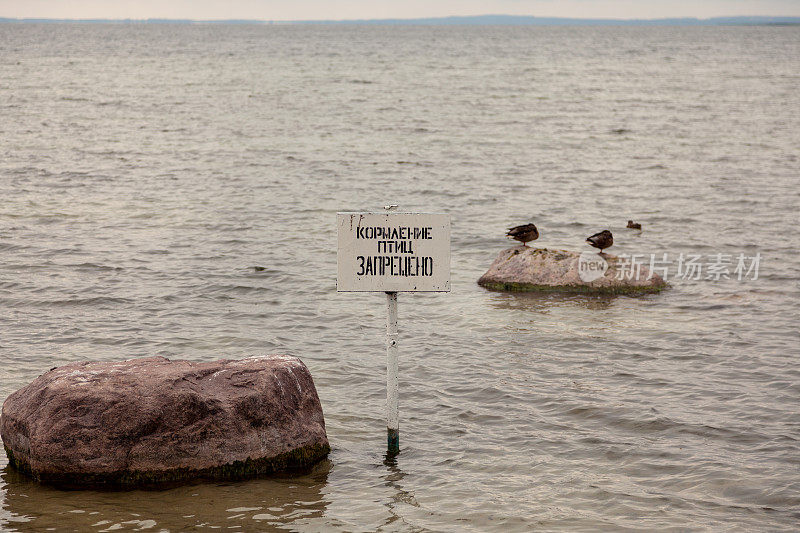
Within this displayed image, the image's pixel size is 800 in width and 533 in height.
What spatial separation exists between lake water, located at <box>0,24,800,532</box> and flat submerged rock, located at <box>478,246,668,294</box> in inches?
10.9

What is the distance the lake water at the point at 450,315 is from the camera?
684cm

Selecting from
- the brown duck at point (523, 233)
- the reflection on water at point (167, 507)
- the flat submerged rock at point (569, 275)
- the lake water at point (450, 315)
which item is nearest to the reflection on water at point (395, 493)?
A: the lake water at point (450, 315)

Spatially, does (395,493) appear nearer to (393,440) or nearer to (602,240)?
(393,440)

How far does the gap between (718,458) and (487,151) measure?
22.0 metres

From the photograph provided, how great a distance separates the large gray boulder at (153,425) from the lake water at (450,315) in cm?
20

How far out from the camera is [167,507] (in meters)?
6.50

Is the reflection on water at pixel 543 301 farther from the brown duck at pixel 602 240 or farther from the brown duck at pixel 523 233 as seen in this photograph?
the brown duck at pixel 523 233

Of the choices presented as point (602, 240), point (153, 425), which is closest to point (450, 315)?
point (602, 240)

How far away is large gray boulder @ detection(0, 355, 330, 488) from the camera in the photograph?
671 centimetres

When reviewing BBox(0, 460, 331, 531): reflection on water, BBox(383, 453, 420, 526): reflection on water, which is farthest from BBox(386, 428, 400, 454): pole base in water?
BBox(0, 460, 331, 531): reflection on water

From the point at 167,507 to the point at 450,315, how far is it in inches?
Result: 247

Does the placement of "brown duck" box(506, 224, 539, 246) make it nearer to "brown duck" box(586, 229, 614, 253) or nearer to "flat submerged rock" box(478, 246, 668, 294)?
"flat submerged rock" box(478, 246, 668, 294)

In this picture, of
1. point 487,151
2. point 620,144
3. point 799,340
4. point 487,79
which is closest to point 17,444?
point 799,340

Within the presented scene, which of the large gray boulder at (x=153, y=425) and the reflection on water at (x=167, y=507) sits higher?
the large gray boulder at (x=153, y=425)
